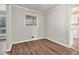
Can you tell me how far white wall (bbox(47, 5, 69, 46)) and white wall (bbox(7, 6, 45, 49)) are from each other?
0.37 feet

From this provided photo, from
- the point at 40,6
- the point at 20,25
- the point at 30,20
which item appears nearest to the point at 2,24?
the point at 20,25

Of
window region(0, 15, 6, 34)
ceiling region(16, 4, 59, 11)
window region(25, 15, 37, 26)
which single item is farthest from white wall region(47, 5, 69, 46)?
window region(0, 15, 6, 34)

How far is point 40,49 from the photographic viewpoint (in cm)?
156

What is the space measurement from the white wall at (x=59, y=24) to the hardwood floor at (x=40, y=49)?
0.32ft

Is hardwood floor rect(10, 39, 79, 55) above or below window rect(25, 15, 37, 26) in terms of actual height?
below

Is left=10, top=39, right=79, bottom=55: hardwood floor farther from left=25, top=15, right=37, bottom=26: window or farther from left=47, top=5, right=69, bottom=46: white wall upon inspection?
left=25, top=15, right=37, bottom=26: window

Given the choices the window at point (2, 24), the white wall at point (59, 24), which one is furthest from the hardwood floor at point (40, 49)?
the window at point (2, 24)

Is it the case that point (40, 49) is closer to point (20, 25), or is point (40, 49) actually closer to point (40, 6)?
point (20, 25)

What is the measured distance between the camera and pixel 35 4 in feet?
5.04

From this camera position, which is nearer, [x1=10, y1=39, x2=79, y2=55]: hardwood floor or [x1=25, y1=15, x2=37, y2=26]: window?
[x1=10, y1=39, x2=79, y2=55]: hardwood floor

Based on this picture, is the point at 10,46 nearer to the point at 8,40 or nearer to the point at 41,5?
the point at 8,40

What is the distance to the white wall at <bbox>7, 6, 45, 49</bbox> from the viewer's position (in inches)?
61.7
